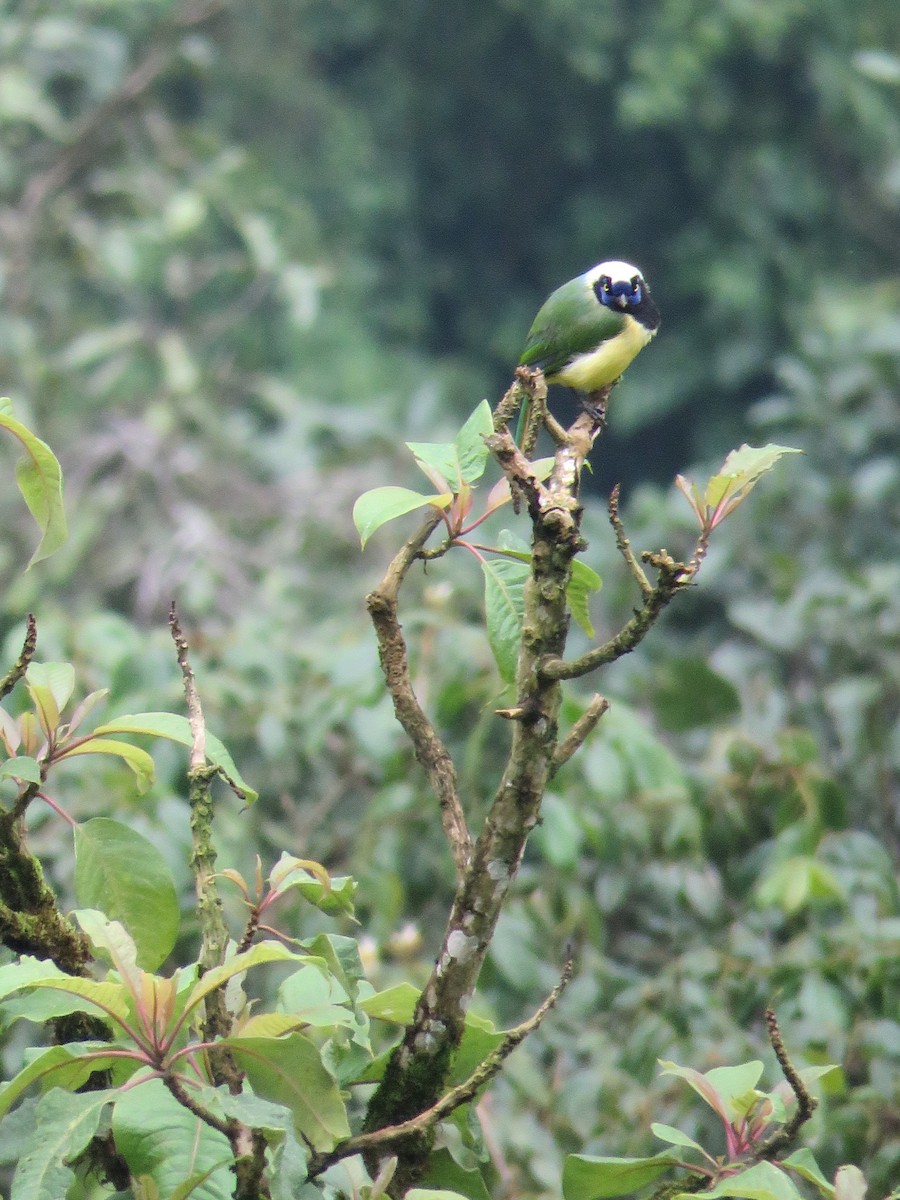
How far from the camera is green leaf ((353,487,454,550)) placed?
0.88 m

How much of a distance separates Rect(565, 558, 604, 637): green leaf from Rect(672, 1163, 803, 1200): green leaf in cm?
34

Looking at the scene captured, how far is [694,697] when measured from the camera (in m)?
2.55

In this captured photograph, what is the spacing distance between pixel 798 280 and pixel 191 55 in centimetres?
372

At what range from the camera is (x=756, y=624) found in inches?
114

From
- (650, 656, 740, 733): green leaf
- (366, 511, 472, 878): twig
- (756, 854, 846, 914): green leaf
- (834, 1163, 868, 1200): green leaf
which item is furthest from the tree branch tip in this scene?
(650, 656, 740, 733): green leaf

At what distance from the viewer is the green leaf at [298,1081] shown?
77cm

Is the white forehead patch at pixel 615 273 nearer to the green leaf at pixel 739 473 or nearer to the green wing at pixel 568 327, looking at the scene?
the green wing at pixel 568 327

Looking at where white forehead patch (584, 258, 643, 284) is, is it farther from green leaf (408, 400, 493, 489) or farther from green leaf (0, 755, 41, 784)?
green leaf (0, 755, 41, 784)

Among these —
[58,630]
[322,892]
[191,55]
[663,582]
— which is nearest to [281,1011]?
[322,892]

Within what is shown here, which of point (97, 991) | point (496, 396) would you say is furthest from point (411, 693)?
point (496, 396)

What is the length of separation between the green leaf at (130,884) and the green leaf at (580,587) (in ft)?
1.02

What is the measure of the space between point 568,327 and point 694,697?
0.77m

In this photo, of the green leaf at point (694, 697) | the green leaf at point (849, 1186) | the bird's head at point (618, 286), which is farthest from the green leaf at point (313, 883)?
the green leaf at point (694, 697)

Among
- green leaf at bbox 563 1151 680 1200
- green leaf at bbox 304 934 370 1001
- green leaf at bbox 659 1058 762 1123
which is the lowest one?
green leaf at bbox 563 1151 680 1200
